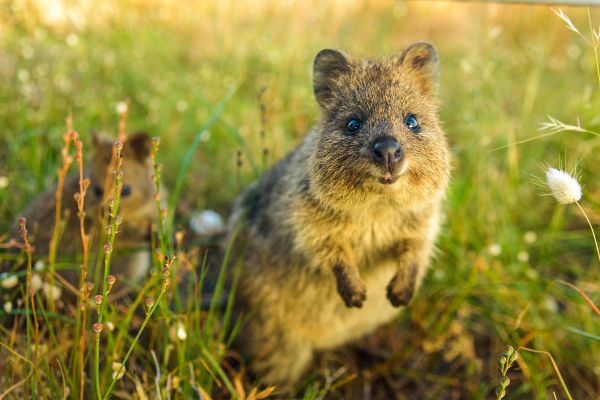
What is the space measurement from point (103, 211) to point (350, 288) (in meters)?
1.89

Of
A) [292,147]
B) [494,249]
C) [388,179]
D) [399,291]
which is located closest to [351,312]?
[399,291]

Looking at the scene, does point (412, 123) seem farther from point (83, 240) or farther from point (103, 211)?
point (103, 211)

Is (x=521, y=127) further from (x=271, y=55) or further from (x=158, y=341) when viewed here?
(x=158, y=341)

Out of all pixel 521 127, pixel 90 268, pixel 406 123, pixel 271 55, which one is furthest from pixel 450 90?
pixel 90 268

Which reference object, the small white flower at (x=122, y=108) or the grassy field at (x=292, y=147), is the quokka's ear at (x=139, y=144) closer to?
the small white flower at (x=122, y=108)

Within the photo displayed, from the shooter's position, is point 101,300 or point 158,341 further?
point 158,341

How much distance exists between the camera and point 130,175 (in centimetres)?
447

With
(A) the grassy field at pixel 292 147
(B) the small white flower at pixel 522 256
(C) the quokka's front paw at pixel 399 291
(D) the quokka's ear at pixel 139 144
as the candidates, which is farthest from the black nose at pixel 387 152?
(D) the quokka's ear at pixel 139 144

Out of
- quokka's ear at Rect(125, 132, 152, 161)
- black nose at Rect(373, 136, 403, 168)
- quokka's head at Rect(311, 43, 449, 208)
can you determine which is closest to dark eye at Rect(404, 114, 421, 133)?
quokka's head at Rect(311, 43, 449, 208)

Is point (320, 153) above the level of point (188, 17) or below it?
below

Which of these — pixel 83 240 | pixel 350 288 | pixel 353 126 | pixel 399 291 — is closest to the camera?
pixel 83 240

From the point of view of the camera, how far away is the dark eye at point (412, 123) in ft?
10.8

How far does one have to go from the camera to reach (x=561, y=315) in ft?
14.8

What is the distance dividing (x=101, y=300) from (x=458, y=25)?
7667mm
